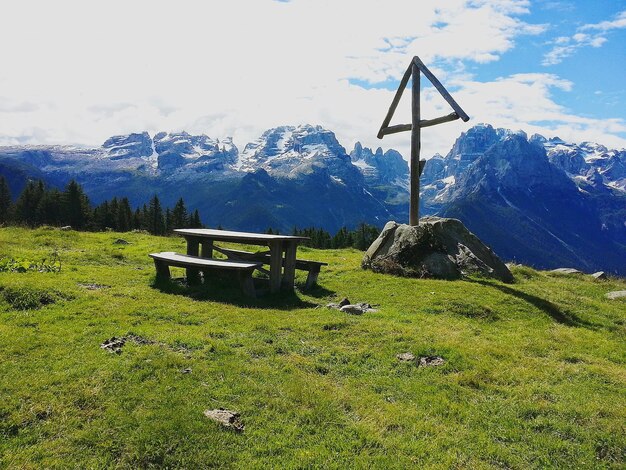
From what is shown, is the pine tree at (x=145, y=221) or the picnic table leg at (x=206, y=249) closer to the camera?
the picnic table leg at (x=206, y=249)

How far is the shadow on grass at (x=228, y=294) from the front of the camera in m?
16.0

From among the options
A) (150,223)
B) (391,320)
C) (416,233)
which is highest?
(416,233)

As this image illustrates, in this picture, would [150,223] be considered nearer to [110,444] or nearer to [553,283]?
[553,283]

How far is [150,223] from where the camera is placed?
119 meters

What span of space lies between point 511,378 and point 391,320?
191 inches

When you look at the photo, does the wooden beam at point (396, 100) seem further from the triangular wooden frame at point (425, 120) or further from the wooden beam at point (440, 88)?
the wooden beam at point (440, 88)

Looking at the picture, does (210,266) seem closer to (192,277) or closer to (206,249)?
(192,277)

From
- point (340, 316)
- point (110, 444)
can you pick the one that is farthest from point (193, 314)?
point (110, 444)

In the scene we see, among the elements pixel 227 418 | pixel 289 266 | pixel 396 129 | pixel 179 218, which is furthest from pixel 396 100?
pixel 179 218

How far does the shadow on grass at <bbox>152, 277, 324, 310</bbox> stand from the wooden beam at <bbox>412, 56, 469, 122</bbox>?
10.1 metres

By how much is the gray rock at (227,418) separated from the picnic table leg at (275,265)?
9961mm

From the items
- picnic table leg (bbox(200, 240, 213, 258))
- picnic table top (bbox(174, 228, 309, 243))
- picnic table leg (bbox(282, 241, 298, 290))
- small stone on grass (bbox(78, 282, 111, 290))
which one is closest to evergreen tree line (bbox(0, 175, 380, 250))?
picnic table leg (bbox(200, 240, 213, 258))

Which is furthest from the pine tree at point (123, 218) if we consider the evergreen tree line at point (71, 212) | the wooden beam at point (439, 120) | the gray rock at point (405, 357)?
the gray rock at point (405, 357)

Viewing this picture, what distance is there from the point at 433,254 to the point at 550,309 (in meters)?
6.22
